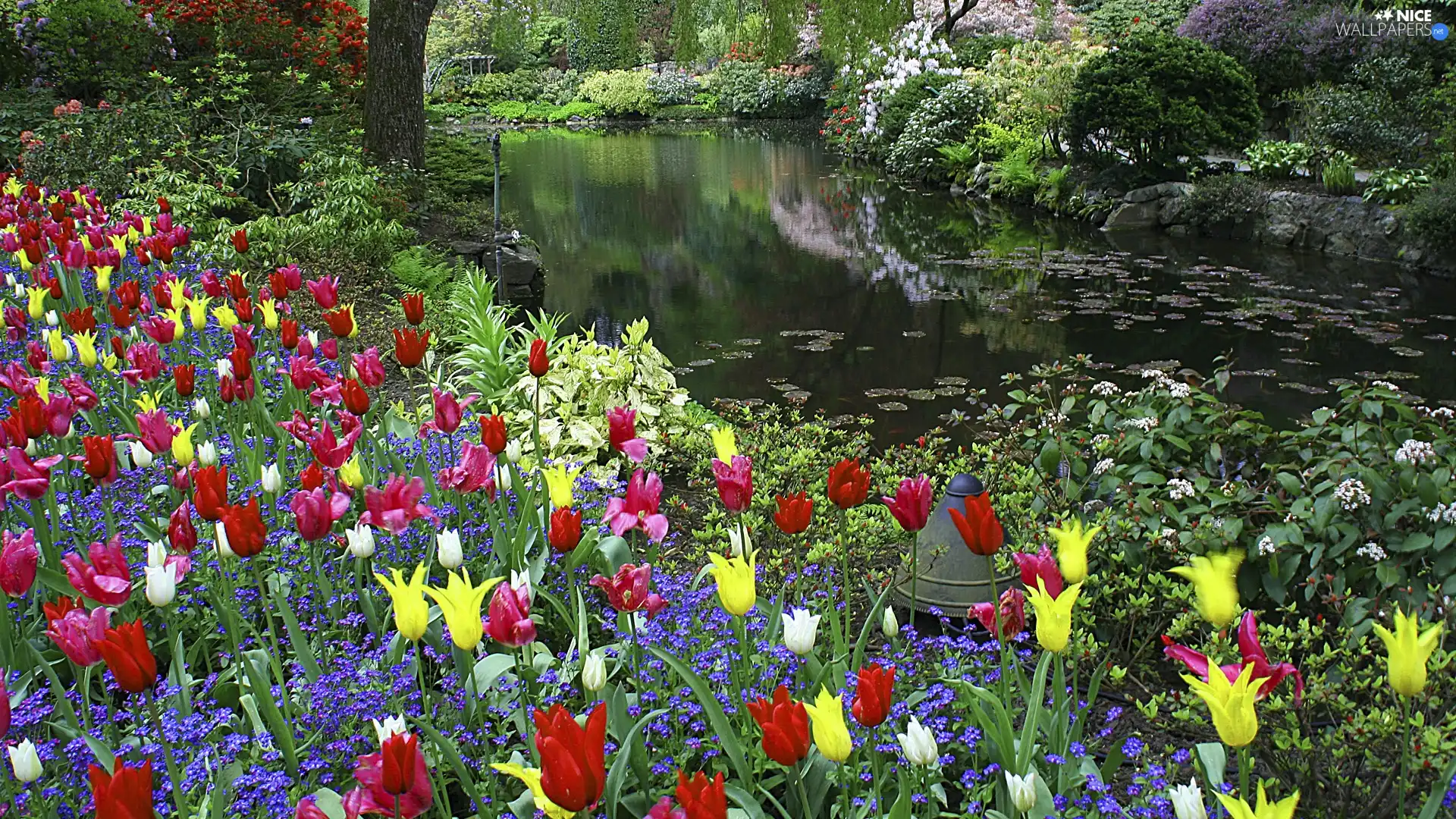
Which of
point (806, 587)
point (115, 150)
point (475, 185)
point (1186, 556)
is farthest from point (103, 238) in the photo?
point (475, 185)

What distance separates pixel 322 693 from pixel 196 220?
6.40m

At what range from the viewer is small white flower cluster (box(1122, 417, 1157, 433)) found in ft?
10.3

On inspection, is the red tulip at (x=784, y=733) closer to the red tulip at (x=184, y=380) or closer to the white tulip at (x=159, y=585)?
the white tulip at (x=159, y=585)

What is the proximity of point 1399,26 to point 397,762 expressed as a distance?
16625 millimetres

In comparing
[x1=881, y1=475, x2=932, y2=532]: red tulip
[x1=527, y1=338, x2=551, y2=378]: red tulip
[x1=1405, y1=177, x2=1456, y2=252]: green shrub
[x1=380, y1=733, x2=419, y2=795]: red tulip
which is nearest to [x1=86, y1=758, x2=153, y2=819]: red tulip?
[x1=380, y1=733, x2=419, y2=795]: red tulip

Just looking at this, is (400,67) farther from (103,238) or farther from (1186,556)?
(1186,556)

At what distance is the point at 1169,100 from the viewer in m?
12.0

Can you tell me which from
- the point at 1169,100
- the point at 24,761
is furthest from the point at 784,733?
the point at 1169,100

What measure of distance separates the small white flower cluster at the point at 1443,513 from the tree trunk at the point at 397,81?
8348 mm

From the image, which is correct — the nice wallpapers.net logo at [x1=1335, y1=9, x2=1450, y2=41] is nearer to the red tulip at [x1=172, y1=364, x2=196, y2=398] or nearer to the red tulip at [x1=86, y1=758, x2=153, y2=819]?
the red tulip at [x1=172, y1=364, x2=196, y2=398]

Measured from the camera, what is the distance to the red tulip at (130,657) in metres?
1.32

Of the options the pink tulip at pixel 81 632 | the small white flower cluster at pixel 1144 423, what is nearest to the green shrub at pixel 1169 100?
the small white flower cluster at pixel 1144 423

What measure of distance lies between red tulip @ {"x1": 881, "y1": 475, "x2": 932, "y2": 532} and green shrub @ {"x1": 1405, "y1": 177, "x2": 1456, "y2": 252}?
29.1 feet

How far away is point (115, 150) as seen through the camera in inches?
327
